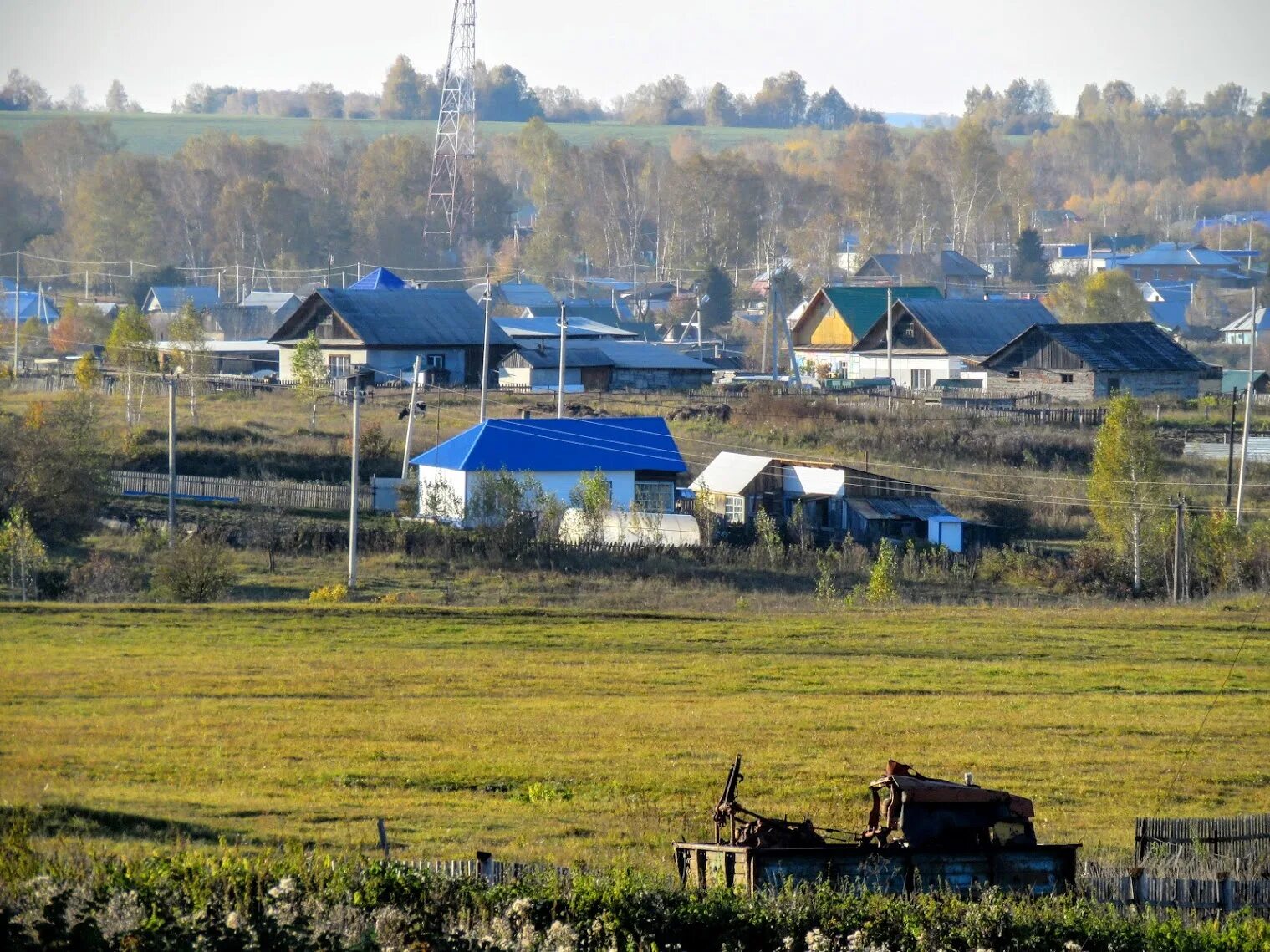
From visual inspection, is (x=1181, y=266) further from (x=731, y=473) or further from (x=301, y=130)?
(x=301, y=130)

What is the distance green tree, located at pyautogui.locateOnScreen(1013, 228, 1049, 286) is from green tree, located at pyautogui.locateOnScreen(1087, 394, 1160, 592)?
73.7 metres

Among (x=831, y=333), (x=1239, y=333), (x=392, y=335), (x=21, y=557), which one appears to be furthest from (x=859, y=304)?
(x=21, y=557)

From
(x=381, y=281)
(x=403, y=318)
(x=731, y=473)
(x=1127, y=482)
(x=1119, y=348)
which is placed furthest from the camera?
(x=381, y=281)

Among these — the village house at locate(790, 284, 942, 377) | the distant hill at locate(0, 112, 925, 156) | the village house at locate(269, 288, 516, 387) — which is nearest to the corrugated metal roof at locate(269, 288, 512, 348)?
the village house at locate(269, 288, 516, 387)

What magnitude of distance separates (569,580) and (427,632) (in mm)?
6855

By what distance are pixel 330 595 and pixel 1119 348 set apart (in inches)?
1422

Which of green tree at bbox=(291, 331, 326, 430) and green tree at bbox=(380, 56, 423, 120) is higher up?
green tree at bbox=(380, 56, 423, 120)

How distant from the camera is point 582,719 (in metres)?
17.6

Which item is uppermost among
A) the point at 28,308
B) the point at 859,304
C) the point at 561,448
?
the point at 859,304

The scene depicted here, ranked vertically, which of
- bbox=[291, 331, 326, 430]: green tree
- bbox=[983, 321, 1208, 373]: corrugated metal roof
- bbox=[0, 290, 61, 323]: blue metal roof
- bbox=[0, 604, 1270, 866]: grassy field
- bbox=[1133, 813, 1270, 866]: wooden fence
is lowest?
bbox=[0, 604, 1270, 866]: grassy field

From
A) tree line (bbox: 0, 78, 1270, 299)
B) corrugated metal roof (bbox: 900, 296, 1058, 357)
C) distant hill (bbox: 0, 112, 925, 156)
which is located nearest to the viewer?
corrugated metal roof (bbox: 900, 296, 1058, 357)

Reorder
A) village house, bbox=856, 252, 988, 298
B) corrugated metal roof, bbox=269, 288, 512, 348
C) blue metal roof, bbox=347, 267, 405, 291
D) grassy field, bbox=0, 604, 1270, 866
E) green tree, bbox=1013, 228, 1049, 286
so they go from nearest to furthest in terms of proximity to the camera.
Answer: grassy field, bbox=0, 604, 1270, 866 → corrugated metal roof, bbox=269, 288, 512, 348 → blue metal roof, bbox=347, 267, 405, 291 → village house, bbox=856, 252, 988, 298 → green tree, bbox=1013, 228, 1049, 286

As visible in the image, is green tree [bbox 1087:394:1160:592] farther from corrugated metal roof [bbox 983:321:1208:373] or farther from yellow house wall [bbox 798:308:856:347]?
yellow house wall [bbox 798:308:856:347]

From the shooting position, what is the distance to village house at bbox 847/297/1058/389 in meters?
63.1
